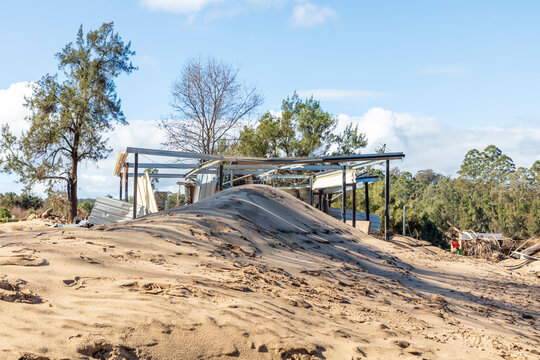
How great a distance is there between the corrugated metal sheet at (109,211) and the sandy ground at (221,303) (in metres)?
6.95

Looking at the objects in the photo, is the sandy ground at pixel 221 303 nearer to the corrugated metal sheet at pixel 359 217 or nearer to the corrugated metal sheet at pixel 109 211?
the corrugated metal sheet at pixel 109 211

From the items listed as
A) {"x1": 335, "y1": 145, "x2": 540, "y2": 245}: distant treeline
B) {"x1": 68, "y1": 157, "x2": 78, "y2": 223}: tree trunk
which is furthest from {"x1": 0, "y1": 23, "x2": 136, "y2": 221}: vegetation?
{"x1": 335, "y1": 145, "x2": 540, "y2": 245}: distant treeline

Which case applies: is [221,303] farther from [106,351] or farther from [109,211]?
[109,211]

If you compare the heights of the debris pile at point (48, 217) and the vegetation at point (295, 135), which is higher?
the vegetation at point (295, 135)

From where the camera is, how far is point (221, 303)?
3.65 meters

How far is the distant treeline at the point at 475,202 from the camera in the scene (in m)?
27.4

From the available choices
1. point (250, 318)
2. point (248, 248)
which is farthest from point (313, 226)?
point (250, 318)

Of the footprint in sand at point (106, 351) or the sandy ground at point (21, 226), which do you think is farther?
the sandy ground at point (21, 226)

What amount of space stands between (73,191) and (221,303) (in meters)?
19.8

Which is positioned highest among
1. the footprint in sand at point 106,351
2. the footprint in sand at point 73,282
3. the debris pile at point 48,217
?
the footprint in sand at point 73,282

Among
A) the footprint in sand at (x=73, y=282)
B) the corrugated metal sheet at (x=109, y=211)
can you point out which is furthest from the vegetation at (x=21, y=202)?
the footprint in sand at (x=73, y=282)

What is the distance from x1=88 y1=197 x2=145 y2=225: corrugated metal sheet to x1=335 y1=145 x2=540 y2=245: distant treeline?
1544cm

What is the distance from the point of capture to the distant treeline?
2742 cm

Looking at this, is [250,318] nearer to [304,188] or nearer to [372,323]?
[372,323]
